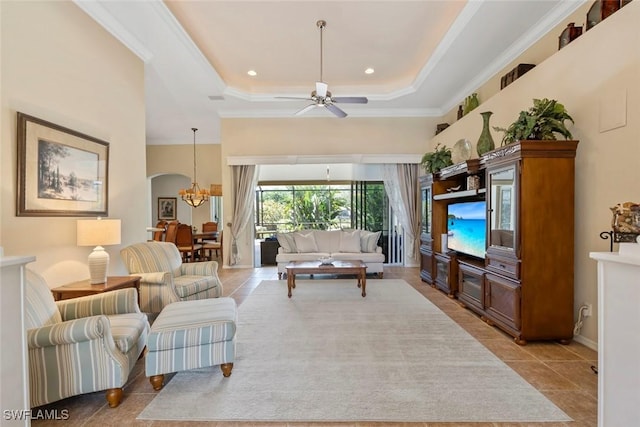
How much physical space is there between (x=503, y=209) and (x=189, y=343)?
315 centimetres

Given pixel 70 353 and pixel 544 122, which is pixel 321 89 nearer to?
pixel 544 122

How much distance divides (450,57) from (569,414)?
430cm

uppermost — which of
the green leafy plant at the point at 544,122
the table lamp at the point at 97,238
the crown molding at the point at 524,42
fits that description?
the crown molding at the point at 524,42

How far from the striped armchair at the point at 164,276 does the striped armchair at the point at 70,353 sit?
1.18m

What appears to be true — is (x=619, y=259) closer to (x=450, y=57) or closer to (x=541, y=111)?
(x=541, y=111)

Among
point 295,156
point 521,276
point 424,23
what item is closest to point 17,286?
point 521,276

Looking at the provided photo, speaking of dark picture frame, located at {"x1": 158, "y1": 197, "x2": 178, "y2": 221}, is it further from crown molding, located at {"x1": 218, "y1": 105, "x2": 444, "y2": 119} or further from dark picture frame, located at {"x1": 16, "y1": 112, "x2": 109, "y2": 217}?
dark picture frame, located at {"x1": 16, "y1": 112, "x2": 109, "y2": 217}

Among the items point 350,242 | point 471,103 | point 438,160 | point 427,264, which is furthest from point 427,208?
point 471,103

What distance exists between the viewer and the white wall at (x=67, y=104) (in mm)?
2428

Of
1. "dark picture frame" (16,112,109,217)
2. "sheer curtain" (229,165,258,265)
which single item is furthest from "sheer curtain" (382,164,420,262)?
"dark picture frame" (16,112,109,217)

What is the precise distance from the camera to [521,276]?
2850mm

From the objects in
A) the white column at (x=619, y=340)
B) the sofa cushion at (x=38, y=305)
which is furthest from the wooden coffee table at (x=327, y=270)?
the white column at (x=619, y=340)

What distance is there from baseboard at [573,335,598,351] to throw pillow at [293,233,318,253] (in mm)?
4240

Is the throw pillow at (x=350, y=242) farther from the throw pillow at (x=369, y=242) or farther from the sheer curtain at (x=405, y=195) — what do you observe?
the sheer curtain at (x=405, y=195)
